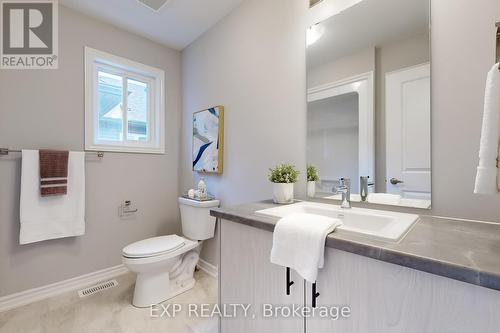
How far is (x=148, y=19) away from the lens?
1983mm

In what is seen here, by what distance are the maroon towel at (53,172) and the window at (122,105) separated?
248mm

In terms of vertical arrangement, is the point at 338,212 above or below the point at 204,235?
above

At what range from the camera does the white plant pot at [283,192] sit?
1304mm

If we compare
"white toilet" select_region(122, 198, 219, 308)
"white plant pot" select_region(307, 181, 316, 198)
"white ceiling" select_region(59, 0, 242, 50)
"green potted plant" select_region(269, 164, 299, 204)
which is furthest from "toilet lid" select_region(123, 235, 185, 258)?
"white ceiling" select_region(59, 0, 242, 50)

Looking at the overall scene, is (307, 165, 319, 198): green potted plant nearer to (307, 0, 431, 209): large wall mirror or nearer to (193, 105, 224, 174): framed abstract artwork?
(307, 0, 431, 209): large wall mirror

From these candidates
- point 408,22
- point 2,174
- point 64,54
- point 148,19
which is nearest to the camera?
point 408,22

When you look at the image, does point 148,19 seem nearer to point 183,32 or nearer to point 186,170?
point 183,32

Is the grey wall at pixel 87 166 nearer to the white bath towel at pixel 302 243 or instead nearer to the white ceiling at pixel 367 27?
the white ceiling at pixel 367 27

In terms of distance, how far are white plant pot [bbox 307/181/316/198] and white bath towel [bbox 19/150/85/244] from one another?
184cm

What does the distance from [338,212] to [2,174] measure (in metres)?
2.32

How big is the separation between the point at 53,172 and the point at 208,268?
4.98 feet

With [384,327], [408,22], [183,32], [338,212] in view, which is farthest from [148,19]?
[384,327]

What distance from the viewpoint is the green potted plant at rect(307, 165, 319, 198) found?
4.51 ft

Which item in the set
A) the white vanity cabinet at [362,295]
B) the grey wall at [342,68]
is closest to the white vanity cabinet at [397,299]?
the white vanity cabinet at [362,295]
